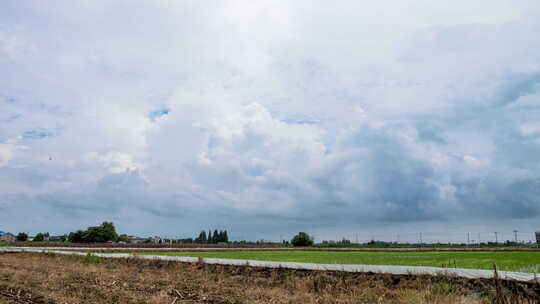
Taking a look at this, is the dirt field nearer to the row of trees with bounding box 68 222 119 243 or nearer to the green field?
the green field

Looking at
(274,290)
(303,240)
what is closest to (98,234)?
(303,240)

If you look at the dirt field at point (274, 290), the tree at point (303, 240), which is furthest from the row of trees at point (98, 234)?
the dirt field at point (274, 290)

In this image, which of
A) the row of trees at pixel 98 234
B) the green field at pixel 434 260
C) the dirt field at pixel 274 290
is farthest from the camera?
the row of trees at pixel 98 234

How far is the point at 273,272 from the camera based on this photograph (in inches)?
631

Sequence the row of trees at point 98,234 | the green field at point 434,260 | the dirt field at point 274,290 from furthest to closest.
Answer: the row of trees at point 98,234
the green field at point 434,260
the dirt field at point 274,290

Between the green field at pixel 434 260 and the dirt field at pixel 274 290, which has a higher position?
the dirt field at pixel 274 290

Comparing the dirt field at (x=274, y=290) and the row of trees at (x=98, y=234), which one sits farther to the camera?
the row of trees at (x=98, y=234)

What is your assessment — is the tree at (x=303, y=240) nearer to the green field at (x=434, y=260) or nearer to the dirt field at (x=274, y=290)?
the green field at (x=434, y=260)

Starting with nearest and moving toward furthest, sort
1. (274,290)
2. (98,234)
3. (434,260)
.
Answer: (274,290) < (434,260) < (98,234)

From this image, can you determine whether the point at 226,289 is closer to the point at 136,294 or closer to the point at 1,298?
the point at 136,294

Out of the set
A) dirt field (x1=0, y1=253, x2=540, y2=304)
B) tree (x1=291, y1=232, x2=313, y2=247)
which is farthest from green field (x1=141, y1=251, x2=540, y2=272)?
tree (x1=291, y1=232, x2=313, y2=247)

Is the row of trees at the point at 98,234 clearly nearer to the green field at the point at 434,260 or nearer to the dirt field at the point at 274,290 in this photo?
the green field at the point at 434,260

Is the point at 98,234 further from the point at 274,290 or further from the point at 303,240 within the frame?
the point at 274,290

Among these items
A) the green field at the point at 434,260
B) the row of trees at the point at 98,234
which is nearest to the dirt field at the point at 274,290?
the green field at the point at 434,260
